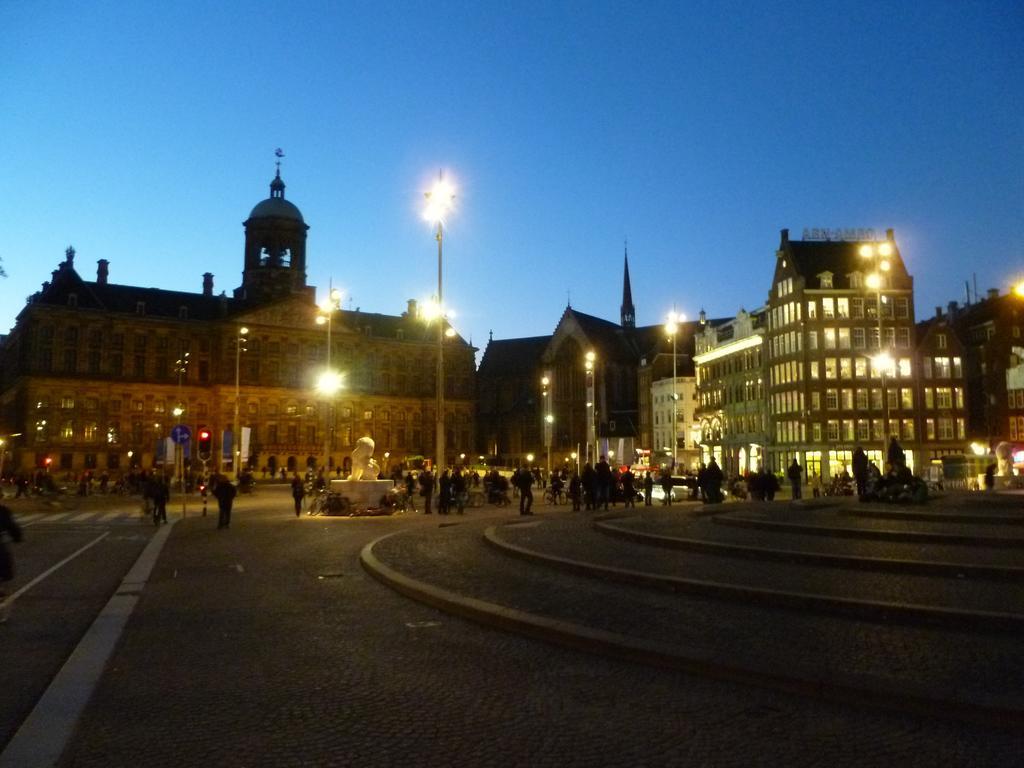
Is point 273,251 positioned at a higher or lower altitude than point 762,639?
higher

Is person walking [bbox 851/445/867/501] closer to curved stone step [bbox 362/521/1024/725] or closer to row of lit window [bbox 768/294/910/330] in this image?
curved stone step [bbox 362/521/1024/725]

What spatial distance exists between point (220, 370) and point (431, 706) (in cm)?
9100

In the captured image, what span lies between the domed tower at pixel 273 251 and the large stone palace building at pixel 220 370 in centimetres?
14

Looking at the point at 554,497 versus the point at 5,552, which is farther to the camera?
the point at 554,497

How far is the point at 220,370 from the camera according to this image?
92.5m

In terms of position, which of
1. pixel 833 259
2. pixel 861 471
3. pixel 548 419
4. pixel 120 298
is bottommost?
pixel 861 471

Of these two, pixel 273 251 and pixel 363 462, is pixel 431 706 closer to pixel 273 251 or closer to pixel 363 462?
pixel 363 462

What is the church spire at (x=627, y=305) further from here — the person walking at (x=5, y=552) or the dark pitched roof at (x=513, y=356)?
the person walking at (x=5, y=552)

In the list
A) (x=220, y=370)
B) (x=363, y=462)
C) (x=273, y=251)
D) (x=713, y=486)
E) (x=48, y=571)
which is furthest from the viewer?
(x=273, y=251)

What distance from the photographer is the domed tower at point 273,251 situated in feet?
313

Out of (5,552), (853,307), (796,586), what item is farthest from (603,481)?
(853,307)

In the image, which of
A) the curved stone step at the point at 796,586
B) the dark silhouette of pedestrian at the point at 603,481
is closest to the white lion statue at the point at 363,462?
the dark silhouette of pedestrian at the point at 603,481

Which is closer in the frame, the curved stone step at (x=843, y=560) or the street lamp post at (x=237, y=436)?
the curved stone step at (x=843, y=560)

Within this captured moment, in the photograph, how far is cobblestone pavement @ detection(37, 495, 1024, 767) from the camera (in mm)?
5488
